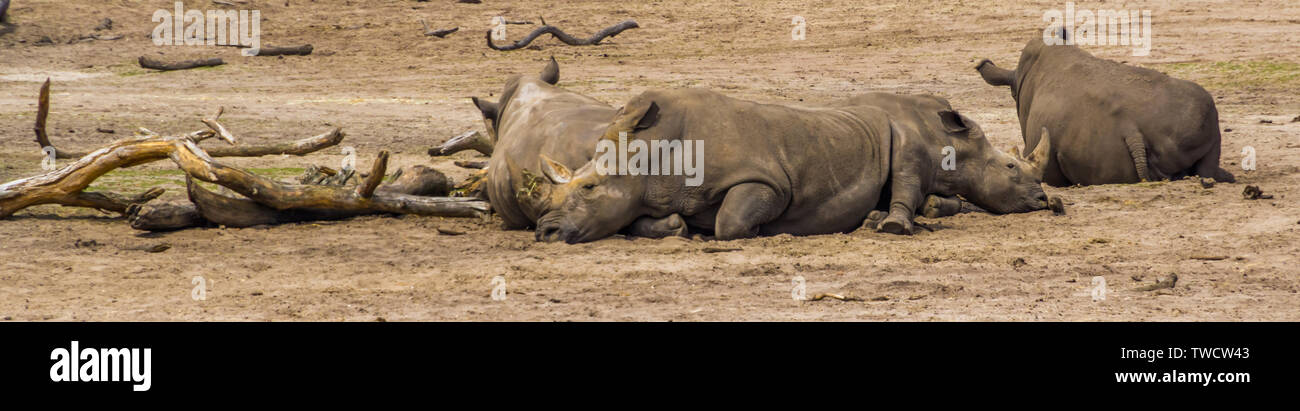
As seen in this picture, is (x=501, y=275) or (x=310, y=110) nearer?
(x=501, y=275)

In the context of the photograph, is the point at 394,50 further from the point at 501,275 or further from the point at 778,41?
the point at 501,275

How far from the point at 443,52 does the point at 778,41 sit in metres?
5.09

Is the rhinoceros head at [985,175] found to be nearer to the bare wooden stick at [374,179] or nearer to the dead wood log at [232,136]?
the bare wooden stick at [374,179]

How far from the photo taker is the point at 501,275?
24.4 feet

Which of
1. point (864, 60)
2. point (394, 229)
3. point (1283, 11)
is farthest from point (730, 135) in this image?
point (1283, 11)

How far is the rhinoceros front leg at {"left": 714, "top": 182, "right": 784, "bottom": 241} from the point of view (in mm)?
8289

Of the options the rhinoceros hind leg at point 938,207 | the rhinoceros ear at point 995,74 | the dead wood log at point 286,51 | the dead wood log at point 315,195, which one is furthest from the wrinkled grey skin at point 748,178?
the dead wood log at point 286,51

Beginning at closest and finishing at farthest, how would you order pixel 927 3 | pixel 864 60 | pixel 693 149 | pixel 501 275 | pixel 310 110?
pixel 501 275 < pixel 693 149 < pixel 310 110 < pixel 864 60 < pixel 927 3

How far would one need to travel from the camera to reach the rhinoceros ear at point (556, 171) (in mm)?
8328

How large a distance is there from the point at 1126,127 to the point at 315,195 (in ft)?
19.4

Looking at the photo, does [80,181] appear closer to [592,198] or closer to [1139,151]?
[592,198]

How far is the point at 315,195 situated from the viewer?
9555 mm

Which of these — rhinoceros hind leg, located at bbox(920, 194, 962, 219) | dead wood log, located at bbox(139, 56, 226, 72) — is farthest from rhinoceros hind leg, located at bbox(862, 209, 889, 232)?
dead wood log, located at bbox(139, 56, 226, 72)

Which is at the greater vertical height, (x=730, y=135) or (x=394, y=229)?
(x=730, y=135)
